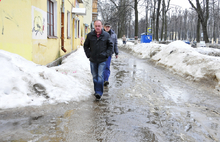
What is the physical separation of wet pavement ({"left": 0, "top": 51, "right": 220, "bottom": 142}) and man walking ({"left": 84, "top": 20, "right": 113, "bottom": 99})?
1.39ft

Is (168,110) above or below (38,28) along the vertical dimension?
below

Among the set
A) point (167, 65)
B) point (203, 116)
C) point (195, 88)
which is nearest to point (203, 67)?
point (195, 88)

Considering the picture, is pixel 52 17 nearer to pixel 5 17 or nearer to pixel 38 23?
pixel 38 23

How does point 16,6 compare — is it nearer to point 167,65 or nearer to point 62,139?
point 62,139

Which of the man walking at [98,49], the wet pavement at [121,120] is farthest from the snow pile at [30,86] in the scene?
the man walking at [98,49]

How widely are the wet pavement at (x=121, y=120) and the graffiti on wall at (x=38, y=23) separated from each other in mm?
3325

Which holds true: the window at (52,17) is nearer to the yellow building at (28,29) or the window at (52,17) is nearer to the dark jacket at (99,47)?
the yellow building at (28,29)

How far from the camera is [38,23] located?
288 inches

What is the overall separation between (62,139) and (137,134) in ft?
3.34

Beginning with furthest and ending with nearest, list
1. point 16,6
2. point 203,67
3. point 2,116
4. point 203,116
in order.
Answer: point 203,67, point 16,6, point 203,116, point 2,116

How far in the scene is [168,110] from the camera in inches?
166

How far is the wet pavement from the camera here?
2.97m

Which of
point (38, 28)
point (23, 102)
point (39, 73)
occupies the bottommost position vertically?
point (23, 102)

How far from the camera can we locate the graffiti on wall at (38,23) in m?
6.84
